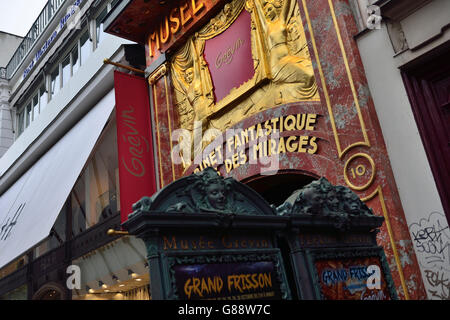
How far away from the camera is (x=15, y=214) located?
1044 cm

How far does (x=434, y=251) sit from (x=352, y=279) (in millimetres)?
1697

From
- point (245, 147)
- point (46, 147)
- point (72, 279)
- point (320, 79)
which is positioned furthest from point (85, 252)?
point (320, 79)

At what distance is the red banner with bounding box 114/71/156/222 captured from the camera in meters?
8.11

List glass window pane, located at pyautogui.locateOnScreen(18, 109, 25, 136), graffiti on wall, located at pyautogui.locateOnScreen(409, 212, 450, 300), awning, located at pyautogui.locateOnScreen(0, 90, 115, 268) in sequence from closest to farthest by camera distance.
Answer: graffiti on wall, located at pyautogui.locateOnScreen(409, 212, 450, 300) < awning, located at pyautogui.locateOnScreen(0, 90, 115, 268) < glass window pane, located at pyautogui.locateOnScreen(18, 109, 25, 136)

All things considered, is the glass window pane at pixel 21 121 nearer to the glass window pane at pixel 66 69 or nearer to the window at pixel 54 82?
the window at pixel 54 82

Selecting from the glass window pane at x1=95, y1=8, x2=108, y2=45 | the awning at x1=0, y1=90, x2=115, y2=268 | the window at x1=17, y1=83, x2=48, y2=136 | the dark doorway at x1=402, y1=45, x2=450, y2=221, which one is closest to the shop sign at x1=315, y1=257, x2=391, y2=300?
the dark doorway at x1=402, y1=45, x2=450, y2=221

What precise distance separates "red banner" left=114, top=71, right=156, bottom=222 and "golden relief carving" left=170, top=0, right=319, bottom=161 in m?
0.98

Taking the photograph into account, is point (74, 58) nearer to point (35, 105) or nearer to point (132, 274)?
point (35, 105)

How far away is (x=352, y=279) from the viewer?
3.19 metres

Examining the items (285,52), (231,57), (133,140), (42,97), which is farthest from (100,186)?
(285,52)

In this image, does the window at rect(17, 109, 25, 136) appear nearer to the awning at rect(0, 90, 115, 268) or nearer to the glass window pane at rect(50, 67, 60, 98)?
the glass window pane at rect(50, 67, 60, 98)

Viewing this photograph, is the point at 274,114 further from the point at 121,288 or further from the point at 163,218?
the point at 121,288

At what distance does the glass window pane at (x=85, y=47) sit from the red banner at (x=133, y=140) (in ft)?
10.5

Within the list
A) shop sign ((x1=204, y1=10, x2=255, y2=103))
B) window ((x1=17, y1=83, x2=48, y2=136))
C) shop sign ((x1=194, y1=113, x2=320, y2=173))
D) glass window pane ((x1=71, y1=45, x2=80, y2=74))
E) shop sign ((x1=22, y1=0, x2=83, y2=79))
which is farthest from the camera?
window ((x1=17, y1=83, x2=48, y2=136))
